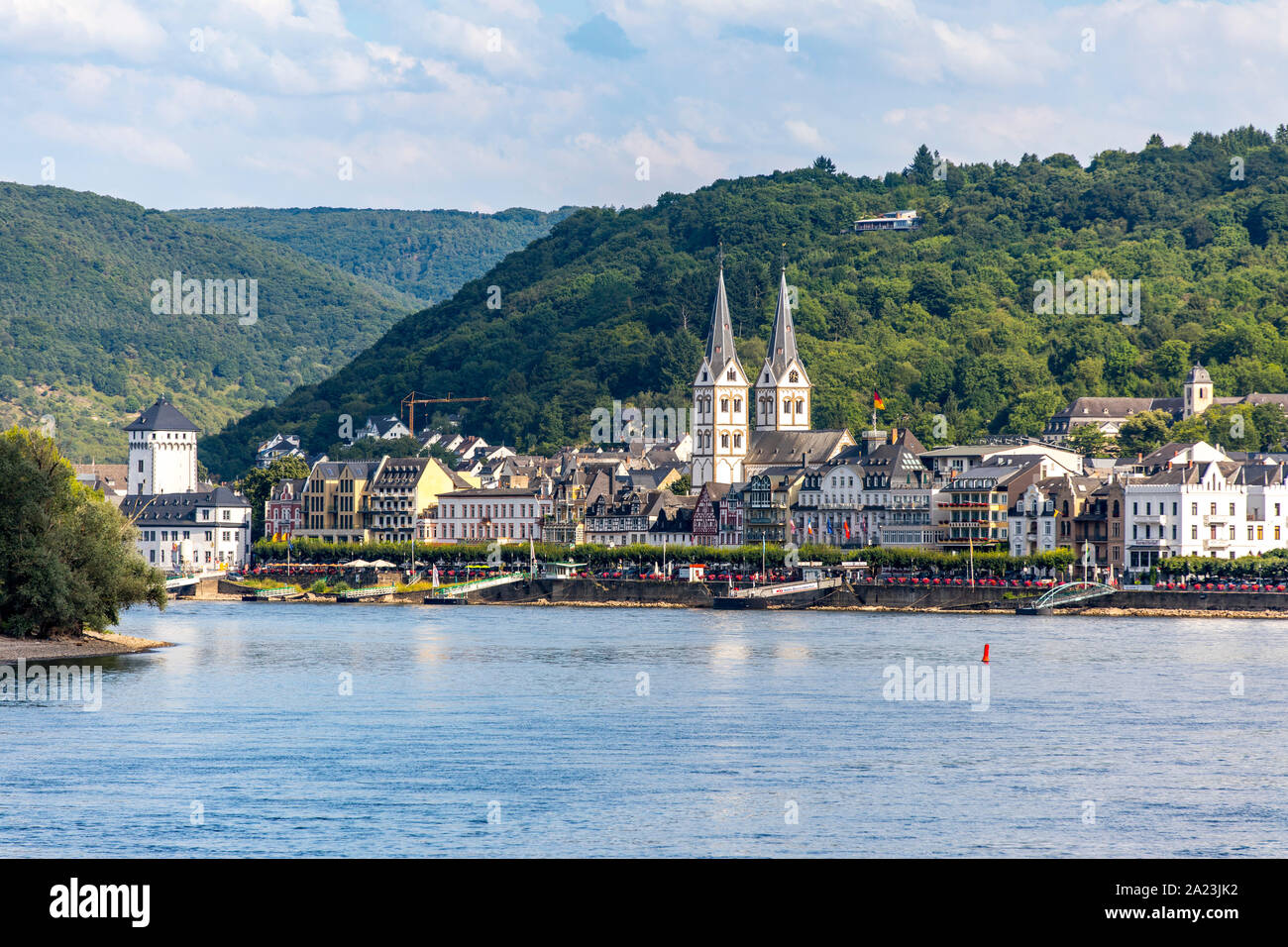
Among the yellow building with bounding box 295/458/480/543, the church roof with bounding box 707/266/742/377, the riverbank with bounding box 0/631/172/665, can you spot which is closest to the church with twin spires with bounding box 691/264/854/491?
the church roof with bounding box 707/266/742/377

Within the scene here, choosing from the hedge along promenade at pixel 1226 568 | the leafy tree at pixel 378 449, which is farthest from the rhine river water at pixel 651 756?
the leafy tree at pixel 378 449

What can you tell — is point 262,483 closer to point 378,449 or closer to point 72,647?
point 378,449

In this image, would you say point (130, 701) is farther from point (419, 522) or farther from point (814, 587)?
point (419, 522)
